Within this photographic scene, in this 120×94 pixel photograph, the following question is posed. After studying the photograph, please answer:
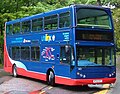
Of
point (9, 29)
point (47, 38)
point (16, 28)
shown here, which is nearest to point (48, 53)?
point (47, 38)

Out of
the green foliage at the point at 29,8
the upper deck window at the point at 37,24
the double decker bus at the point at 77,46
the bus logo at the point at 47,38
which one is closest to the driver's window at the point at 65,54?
the double decker bus at the point at 77,46

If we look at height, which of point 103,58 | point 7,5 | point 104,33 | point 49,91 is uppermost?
point 7,5

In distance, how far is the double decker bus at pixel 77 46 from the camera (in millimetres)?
17281

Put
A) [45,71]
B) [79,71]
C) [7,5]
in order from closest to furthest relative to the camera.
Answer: [79,71] < [45,71] < [7,5]

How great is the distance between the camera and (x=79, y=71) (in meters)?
17.1

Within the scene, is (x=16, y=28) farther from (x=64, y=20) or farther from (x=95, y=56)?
(x=95, y=56)

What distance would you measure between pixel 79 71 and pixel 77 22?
7.22 ft

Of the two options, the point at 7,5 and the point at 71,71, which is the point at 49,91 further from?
the point at 7,5

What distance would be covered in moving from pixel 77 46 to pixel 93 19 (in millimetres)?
1811

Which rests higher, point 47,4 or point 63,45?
point 47,4

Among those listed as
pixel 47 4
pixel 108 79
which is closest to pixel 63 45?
pixel 108 79

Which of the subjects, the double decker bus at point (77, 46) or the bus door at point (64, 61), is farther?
the bus door at point (64, 61)

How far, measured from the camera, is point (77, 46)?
1720 centimetres

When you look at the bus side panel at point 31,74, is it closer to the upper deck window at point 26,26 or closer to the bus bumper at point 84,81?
the upper deck window at point 26,26
